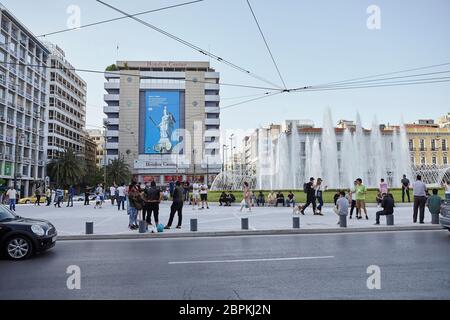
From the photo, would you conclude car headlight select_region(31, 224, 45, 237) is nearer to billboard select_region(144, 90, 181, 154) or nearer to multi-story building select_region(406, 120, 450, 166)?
billboard select_region(144, 90, 181, 154)

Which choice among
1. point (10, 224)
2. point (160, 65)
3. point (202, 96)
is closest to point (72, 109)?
point (160, 65)

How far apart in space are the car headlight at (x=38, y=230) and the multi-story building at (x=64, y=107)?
64.9m

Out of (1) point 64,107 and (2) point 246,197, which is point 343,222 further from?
(1) point 64,107

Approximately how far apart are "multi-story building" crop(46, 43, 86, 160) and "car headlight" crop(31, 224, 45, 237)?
64.9 meters

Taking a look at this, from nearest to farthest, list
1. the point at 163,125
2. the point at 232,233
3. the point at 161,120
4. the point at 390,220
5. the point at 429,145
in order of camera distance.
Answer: the point at 232,233 < the point at 390,220 < the point at 429,145 < the point at 163,125 < the point at 161,120

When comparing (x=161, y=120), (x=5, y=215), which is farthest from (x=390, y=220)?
(x=161, y=120)

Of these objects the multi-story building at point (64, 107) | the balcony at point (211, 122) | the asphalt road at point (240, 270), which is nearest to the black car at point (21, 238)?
the asphalt road at point (240, 270)

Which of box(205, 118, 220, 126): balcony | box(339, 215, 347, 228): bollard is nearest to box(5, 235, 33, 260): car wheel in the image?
box(339, 215, 347, 228): bollard

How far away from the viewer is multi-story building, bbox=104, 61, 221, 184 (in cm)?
8544

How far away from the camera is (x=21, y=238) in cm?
869

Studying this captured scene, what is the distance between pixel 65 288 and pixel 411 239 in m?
9.37

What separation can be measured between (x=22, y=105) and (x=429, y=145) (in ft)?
273
